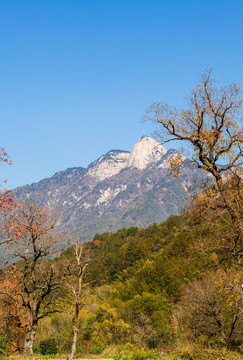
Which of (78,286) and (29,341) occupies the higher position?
(78,286)

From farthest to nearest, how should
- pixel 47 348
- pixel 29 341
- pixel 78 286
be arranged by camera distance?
1. pixel 47 348
2. pixel 29 341
3. pixel 78 286

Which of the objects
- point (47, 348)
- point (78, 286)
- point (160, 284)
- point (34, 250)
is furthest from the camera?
point (160, 284)

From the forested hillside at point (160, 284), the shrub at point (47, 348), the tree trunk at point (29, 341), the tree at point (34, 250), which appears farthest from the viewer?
the shrub at point (47, 348)

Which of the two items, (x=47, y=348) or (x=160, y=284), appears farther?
(x=160, y=284)

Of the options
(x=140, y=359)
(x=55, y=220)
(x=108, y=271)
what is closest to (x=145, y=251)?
(x=108, y=271)

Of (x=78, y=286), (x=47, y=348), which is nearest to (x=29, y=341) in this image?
(x=47, y=348)

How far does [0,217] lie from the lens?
525 inches

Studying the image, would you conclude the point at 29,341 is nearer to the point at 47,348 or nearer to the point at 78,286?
the point at 47,348

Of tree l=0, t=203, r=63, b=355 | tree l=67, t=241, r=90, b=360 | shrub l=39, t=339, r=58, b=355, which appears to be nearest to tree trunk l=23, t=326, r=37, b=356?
tree l=0, t=203, r=63, b=355

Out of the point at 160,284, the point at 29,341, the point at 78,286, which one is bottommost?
the point at 160,284

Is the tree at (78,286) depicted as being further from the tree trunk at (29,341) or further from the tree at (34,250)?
the tree trunk at (29,341)

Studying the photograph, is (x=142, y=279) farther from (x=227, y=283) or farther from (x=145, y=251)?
(x=227, y=283)

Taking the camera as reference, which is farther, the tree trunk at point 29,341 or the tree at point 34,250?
the tree at point 34,250

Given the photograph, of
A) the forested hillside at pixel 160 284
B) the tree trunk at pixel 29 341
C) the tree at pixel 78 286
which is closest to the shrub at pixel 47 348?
the forested hillside at pixel 160 284
